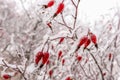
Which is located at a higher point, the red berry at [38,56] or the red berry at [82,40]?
the red berry at [38,56]

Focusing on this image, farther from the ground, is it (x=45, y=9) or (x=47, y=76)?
(x=45, y=9)

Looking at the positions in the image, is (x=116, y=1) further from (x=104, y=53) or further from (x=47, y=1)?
(x=47, y=1)

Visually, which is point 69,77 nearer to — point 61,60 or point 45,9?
point 61,60

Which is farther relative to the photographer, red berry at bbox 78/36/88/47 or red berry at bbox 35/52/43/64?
red berry at bbox 78/36/88/47

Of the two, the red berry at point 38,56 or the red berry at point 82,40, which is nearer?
the red berry at point 38,56

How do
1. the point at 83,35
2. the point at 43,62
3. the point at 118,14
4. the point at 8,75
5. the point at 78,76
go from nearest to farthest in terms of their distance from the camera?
the point at 43,62
the point at 83,35
the point at 8,75
the point at 118,14
the point at 78,76

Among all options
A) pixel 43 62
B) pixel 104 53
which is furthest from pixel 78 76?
pixel 43 62

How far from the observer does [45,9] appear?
2.18 metres

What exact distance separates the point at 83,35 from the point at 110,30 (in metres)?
1.21

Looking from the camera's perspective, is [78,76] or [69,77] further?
[78,76]

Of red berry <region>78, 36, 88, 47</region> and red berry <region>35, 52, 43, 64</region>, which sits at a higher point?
red berry <region>35, 52, 43, 64</region>

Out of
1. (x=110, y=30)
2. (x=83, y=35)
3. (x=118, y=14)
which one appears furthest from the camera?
(x=110, y=30)

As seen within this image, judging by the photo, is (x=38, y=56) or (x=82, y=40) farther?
(x=82, y=40)

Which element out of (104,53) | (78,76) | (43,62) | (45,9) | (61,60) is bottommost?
(78,76)
